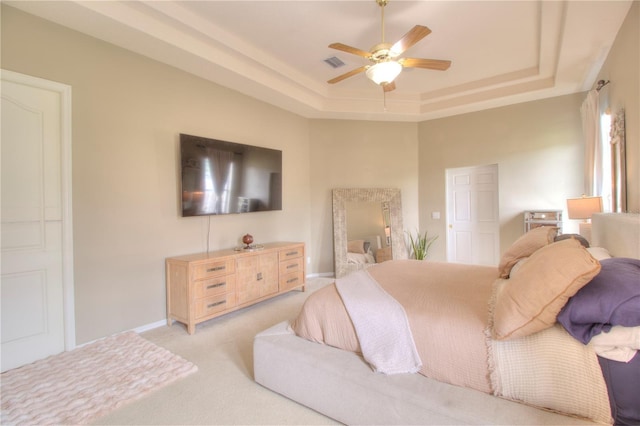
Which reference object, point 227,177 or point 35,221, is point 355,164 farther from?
point 35,221

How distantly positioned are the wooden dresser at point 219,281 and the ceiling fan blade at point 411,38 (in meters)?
2.55

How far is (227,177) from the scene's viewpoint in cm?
365

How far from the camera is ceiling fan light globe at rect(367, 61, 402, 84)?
2.58 meters

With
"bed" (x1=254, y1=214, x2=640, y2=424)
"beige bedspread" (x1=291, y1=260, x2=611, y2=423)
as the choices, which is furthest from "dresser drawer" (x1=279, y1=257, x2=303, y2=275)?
"beige bedspread" (x1=291, y1=260, x2=611, y2=423)

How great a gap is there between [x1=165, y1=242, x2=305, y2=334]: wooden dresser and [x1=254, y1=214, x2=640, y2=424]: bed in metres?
1.26

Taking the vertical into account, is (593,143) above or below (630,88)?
below

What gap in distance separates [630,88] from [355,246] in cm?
367

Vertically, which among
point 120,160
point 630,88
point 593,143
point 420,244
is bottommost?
point 420,244

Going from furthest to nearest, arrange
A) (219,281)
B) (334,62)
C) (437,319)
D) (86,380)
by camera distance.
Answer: (334,62) < (219,281) < (86,380) < (437,319)

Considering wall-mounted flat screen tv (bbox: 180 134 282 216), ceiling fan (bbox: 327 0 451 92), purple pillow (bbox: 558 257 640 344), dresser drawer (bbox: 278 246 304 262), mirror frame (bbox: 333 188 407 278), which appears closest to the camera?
purple pillow (bbox: 558 257 640 344)

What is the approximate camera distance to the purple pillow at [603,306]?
3.86 feet

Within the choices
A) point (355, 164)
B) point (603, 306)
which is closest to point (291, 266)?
point (355, 164)

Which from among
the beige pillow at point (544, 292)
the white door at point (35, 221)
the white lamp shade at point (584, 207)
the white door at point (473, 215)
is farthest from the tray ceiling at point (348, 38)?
the beige pillow at point (544, 292)

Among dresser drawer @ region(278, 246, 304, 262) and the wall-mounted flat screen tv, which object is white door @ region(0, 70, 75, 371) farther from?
dresser drawer @ region(278, 246, 304, 262)
